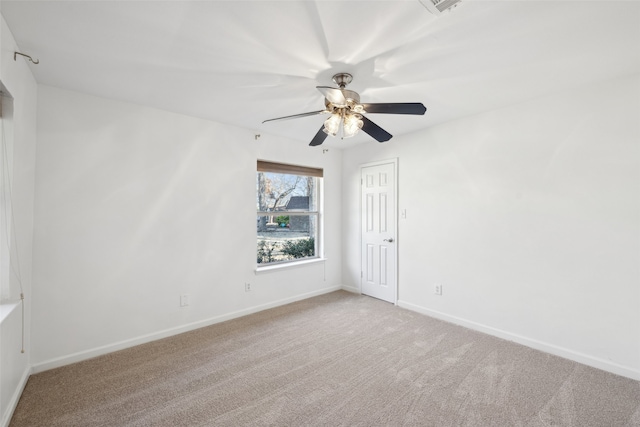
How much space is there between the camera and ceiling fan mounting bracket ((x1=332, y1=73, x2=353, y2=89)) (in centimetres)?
217

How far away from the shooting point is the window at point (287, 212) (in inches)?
155

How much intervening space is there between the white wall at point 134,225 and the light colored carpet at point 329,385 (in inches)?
13.4

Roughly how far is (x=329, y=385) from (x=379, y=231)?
244 cm

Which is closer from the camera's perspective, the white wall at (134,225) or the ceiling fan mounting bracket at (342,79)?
the ceiling fan mounting bracket at (342,79)

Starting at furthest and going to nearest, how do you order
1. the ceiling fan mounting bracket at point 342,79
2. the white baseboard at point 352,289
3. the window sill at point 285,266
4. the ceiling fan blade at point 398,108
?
1. the white baseboard at point 352,289
2. the window sill at point 285,266
3. the ceiling fan mounting bracket at point 342,79
4. the ceiling fan blade at point 398,108

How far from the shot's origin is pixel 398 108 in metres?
2.05

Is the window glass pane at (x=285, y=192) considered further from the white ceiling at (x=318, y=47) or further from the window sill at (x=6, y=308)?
the window sill at (x=6, y=308)

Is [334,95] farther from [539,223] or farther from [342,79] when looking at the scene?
[539,223]

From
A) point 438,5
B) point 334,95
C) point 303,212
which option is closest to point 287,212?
point 303,212

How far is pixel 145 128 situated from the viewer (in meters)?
2.84

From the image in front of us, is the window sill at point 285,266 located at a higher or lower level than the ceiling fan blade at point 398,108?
lower

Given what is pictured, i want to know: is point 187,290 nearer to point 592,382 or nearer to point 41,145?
point 41,145

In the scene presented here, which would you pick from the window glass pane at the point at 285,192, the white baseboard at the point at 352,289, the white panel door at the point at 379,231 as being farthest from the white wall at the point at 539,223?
the window glass pane at the point at 285,192

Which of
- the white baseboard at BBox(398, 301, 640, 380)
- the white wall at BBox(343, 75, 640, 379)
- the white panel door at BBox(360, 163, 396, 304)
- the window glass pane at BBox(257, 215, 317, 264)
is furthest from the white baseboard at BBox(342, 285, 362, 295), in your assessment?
the white baseboard at BBox(398, 301, 640, 380)
